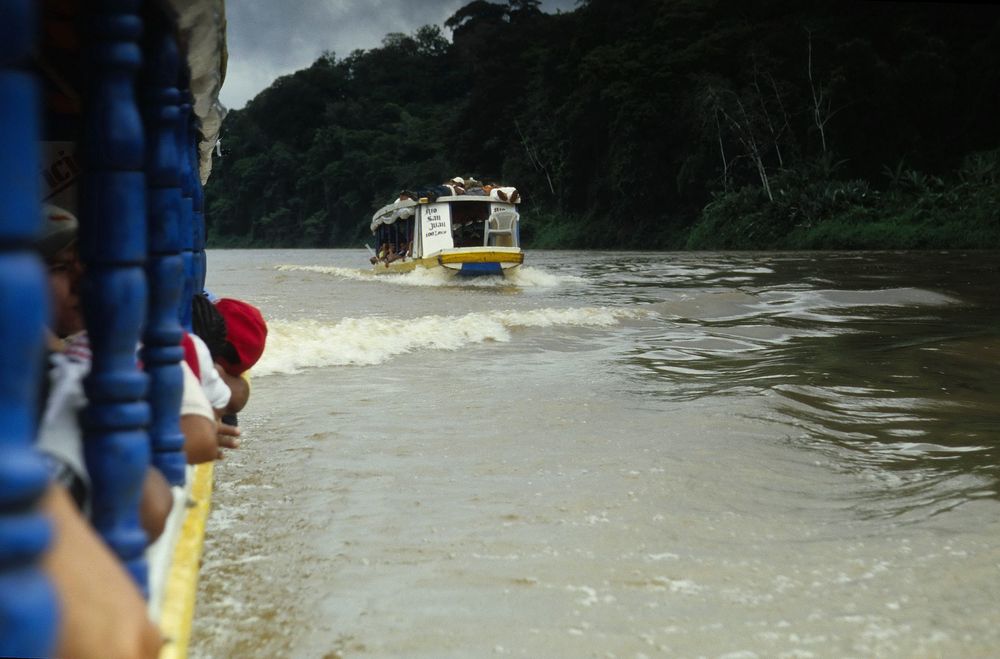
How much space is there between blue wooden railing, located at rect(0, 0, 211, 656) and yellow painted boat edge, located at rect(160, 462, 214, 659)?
0.65ft

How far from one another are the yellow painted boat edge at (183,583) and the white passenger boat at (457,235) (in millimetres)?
17294

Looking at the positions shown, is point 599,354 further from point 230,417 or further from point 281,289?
point 281,289

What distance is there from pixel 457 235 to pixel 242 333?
1918cm

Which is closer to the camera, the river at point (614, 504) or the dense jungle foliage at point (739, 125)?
the river at point (614, 504)

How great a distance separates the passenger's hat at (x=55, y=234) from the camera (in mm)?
2117

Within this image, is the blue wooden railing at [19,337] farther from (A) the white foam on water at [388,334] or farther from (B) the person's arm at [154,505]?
(A) the white foam on water at [388,334]

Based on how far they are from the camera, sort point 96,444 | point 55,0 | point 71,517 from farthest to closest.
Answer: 1. point 55,0
2. point 96,444
3. point 71,517

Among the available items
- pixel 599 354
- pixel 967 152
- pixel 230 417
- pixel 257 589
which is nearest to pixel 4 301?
pixel 257 589

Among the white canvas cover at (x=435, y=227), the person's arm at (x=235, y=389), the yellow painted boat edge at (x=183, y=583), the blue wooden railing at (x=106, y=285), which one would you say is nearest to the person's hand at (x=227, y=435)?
the person's arm at (x=235, y=389)

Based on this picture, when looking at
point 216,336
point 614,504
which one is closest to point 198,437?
point 216,336

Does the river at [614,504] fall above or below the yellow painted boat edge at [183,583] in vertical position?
below

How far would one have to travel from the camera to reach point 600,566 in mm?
3336

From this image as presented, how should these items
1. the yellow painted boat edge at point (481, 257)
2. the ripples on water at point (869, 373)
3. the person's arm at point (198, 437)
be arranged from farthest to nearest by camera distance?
1. the yellow painted boat edge at point (481, 257)
2. the ripples on water at point (869, 373)
3. the person's arm at point (198, 437)

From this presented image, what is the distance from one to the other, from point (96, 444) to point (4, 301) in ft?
2.30
